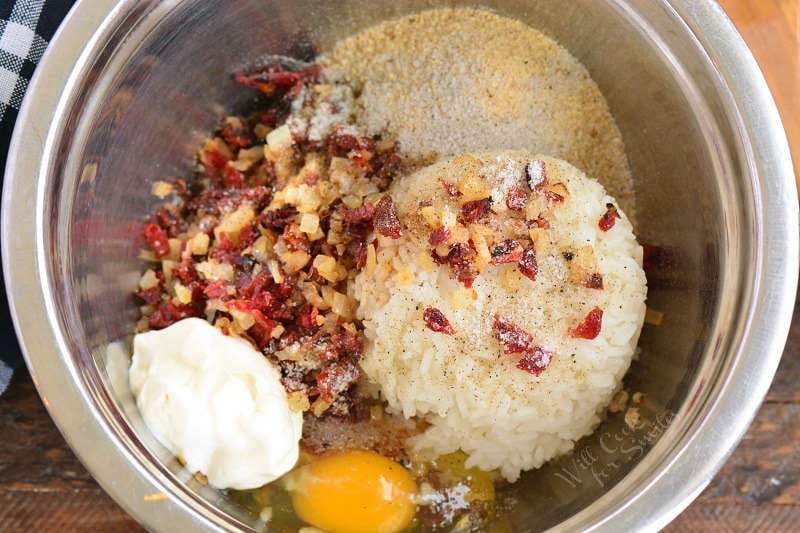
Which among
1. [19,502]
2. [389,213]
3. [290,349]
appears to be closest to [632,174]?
[389,213]

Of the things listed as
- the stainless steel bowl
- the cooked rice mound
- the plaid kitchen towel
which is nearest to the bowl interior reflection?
the stainless steel bowl

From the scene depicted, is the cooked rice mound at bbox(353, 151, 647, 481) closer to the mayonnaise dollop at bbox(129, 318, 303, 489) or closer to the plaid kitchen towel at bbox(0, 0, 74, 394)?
the mayonnaise dollop at bbox(129, 318, 303, 489)

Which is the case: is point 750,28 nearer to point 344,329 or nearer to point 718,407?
point 718,407

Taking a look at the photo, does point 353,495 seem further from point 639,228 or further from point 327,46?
point 327,46

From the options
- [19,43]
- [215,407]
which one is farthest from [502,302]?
[19,43]

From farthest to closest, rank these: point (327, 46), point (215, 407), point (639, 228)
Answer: point (327, 46), point (639, 228), point (215, 407)
